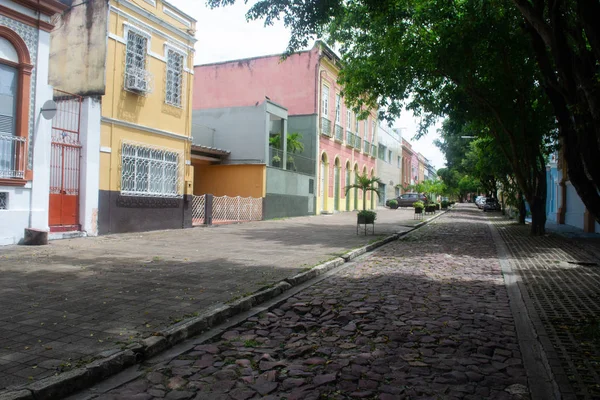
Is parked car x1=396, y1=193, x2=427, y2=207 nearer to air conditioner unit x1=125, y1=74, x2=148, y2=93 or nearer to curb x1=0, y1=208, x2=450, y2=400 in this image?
air conditioner unit x1=125, y1=74, x2=148, y2=93

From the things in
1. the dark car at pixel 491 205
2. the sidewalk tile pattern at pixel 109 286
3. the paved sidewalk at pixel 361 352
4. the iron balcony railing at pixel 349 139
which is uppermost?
the iron balcony railing at pixel 349 139

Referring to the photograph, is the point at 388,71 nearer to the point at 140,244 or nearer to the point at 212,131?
the point at 140,244

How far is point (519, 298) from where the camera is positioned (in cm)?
644

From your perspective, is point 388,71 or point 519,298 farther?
point 388,71

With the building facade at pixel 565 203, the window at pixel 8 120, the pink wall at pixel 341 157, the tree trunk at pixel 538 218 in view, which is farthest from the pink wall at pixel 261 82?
the window at pixel 8 120

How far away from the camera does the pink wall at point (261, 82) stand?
27266 millimetres

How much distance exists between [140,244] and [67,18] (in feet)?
24.4

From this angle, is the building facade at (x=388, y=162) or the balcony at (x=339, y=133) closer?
the balcony at (x=339, y=133)

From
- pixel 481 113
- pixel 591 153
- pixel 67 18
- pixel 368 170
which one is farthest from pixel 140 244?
pixel 368 170

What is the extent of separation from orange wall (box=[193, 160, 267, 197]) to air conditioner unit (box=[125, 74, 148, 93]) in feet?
25.1

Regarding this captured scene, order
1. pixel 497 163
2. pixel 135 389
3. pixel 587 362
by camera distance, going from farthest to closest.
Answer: pixel 497 163 < pixel 587 362 < pixel 135 389

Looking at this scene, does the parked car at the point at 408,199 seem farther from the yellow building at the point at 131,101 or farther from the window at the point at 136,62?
the window at the point at 136,62

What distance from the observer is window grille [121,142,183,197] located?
13.9 metres

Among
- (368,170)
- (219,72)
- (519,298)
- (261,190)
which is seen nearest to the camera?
(519,298)
